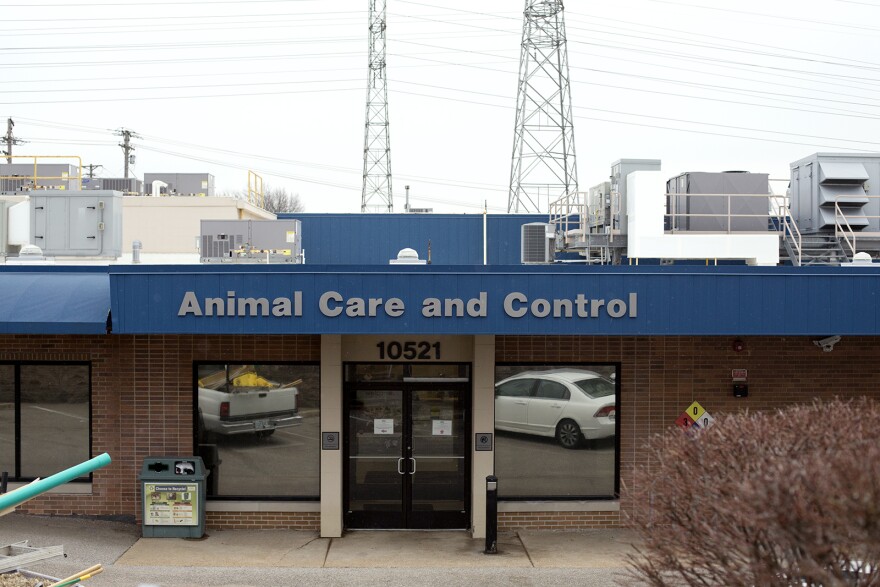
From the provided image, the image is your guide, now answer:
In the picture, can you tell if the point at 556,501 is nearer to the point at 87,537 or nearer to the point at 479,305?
the point at 479,305

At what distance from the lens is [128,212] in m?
28.0

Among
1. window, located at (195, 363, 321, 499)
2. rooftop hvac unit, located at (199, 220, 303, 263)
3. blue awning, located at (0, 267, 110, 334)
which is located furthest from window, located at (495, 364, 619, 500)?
rooftop hvac unit, located at (199, 220, 303, 263)

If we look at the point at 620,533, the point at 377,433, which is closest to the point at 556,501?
the point at 620,533

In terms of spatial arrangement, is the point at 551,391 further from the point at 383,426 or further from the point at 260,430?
the point at 260,430

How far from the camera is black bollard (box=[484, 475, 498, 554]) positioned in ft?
43.2

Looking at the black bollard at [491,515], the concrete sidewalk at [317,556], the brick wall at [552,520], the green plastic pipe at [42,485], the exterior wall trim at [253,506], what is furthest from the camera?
the brick wall at [552,520]

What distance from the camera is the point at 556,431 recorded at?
571 inches

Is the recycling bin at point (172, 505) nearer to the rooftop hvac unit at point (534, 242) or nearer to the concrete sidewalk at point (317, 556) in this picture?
the concrete sidewalk at point (317, 556)

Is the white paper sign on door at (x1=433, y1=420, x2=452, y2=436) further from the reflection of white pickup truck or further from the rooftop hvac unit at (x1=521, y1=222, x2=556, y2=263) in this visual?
the rooftop hvac unit at (x1=521, y1=222, x2=556, y2=263)

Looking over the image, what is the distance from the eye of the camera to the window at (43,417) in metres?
14.5

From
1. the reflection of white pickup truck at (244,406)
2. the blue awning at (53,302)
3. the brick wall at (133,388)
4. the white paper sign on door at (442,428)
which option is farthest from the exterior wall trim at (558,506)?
the blue awning at (53,302)

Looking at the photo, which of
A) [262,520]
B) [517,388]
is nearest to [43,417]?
[262,520]

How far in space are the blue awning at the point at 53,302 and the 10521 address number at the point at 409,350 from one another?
391 cm

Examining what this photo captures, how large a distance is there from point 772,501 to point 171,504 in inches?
383
